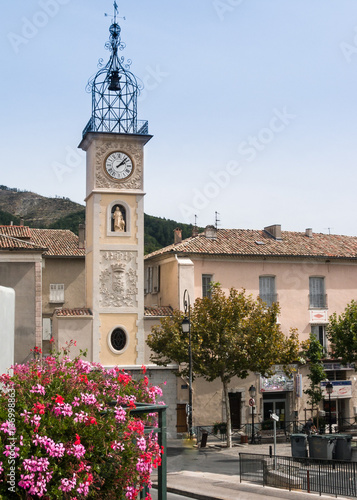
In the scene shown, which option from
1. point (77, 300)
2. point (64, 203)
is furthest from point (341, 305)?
point (64, 203)

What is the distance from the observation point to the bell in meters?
34.7

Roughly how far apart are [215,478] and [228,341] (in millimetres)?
8640

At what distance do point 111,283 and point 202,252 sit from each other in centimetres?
525

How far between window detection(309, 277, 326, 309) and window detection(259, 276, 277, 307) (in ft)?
7.74

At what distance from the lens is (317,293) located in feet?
127

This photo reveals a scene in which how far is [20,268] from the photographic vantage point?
3325 centimetres

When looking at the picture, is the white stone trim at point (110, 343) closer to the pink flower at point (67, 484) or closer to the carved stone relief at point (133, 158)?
the carved stone relief at point (133, 158)

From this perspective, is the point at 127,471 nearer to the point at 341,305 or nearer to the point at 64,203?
the point at 341,305

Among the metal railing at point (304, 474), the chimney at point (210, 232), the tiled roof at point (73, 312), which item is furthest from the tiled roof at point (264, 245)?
the metal railing at point (304, 474)

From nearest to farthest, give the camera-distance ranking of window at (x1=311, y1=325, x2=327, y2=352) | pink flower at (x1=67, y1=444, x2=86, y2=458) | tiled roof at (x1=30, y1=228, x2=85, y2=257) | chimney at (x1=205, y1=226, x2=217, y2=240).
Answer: pink flower at (x1=67, y1=444, x2=86, y2=458) → chimney at (x1=205, y1=226, x2=217, y2=240) → window at (x1=311, y1=325, x2=327, y2=352) → tiled roof at (x1=30, y1=228, x2=85, y2=257)

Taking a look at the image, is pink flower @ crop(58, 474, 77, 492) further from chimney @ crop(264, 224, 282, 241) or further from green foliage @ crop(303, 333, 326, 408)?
chimney @ crop(264, 224, 282, 241)

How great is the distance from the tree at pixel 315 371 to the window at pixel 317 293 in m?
2.63

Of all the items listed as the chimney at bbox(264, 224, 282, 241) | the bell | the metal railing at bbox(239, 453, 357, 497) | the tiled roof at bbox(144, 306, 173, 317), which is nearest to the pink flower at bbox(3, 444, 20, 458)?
the metal railing at bbox(239, 453, 357, 497)

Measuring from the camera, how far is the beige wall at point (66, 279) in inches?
1754
